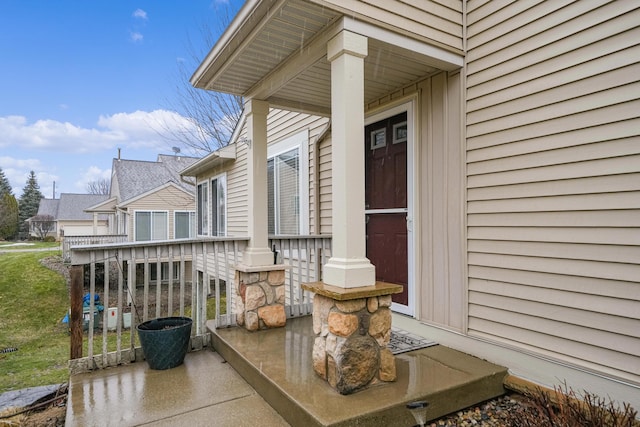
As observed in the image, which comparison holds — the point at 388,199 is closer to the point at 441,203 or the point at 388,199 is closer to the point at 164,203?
the point at 441,203

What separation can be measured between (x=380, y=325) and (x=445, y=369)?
2.25 feet

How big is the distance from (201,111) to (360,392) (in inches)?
515

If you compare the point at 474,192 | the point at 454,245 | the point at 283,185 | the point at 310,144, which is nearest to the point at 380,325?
the point at 454,245

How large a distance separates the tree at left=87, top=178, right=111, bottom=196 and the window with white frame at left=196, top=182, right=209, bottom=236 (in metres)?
39.1

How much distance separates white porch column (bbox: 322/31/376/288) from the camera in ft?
8.52

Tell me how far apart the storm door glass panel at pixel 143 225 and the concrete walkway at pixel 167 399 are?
14484 mm

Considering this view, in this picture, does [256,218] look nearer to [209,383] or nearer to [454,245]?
[209,383]

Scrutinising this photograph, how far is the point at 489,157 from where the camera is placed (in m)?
3.05

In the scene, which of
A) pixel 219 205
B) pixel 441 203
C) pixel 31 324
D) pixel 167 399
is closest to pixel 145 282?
pixel 167 399

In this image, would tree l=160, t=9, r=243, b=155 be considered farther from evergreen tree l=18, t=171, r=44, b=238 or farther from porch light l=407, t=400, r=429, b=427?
evergreen tree l=18, t=171, r=44, b=238

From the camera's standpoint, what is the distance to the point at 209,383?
116 inches

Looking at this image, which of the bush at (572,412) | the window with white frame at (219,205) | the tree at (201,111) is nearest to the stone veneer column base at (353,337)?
the bush at (572,412)

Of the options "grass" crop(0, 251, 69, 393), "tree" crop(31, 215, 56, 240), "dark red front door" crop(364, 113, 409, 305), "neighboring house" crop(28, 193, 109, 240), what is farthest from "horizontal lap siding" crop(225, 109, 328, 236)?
"tree" crop(31, 215, 56, 240)

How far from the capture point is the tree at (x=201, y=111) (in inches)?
512
